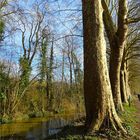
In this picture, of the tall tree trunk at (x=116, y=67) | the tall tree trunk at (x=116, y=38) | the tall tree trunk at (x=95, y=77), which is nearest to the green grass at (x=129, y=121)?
the tall tree trunk at (x=95, y=77)

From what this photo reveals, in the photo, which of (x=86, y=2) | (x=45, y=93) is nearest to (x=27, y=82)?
(x=45, y=93)

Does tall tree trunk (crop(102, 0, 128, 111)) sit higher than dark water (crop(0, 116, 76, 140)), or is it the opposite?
tall tree trunk (crop(102, 0, 128, 111))

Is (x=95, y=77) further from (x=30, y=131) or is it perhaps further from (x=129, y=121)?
(x=30, y=131)

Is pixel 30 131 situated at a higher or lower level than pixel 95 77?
lower

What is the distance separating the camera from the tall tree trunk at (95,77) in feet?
37.8

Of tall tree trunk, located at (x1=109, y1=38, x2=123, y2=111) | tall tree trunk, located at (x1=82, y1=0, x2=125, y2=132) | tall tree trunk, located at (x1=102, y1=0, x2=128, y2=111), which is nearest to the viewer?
tall tree trunk, located at (x1=82, y1=0, x2=125, y2=132)

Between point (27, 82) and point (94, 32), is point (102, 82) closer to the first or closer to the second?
point (94, 32)

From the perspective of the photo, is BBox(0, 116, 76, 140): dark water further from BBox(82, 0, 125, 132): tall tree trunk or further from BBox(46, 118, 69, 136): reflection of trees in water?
BBox(82, 0, 125, 132): tall tree trunk

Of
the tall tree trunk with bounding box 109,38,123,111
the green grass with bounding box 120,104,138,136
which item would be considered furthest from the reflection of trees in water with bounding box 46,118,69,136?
the green grass with bounding box 120,104,138,136

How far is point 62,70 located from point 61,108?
32.7 ft

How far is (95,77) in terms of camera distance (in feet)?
38.8

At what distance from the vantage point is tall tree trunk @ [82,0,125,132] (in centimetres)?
1151

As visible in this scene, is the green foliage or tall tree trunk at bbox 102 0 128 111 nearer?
tall tree trunk at bbox 102 0 128 111

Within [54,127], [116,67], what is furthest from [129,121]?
[54,127]
